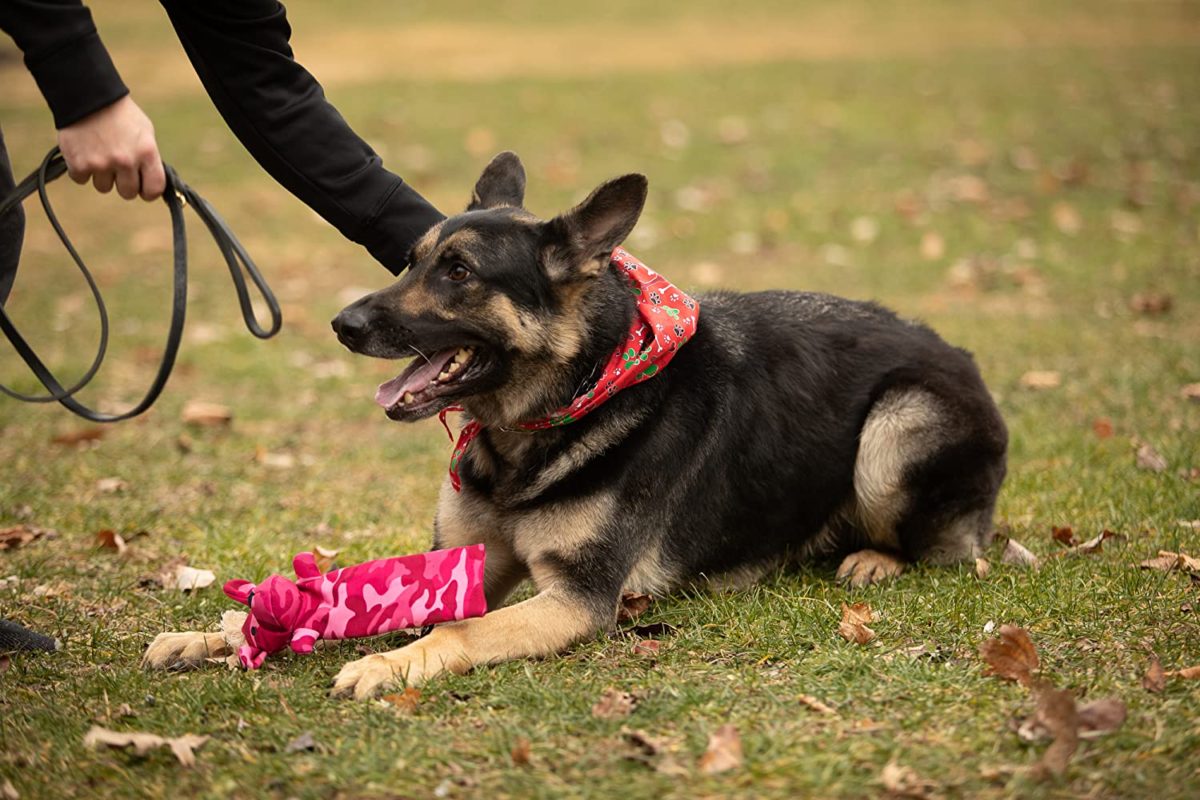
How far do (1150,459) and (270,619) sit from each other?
15.1ft

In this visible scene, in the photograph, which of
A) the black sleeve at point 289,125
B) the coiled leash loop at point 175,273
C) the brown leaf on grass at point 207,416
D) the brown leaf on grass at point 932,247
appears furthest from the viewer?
the brown leaf on grass at point 932,247

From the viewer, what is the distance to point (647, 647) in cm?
431

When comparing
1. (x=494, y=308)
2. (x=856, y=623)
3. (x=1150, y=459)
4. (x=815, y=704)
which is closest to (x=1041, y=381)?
(x=1150, y=459)

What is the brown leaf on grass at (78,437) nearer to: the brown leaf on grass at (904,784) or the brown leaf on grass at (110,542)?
the brown leaf on grass at (110,542)

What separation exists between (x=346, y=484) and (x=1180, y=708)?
444cm

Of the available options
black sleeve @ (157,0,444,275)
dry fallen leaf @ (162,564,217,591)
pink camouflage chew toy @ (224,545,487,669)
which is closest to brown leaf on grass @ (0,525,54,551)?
dry fallen leaf @ (162,564,217,591)

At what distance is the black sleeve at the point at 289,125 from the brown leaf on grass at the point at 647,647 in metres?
1.80

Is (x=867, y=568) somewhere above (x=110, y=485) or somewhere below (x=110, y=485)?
below

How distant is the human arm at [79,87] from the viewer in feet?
12.2

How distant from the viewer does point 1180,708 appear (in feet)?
11.5

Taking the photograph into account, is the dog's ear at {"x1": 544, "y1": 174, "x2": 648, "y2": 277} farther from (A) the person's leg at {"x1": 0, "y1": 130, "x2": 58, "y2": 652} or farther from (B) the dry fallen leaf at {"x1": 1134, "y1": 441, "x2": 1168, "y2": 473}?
(B) the dry fallen leaf at {"x1": 1134, "y1": 441, "x2": 1168, "y2": 473}

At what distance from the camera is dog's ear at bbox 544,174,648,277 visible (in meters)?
4.38

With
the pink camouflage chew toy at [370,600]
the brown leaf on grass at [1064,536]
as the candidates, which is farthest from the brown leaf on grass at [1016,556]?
the pink camouflage chew toy at [370,600]

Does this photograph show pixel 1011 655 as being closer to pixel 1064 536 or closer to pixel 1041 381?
pixel 1064 536
